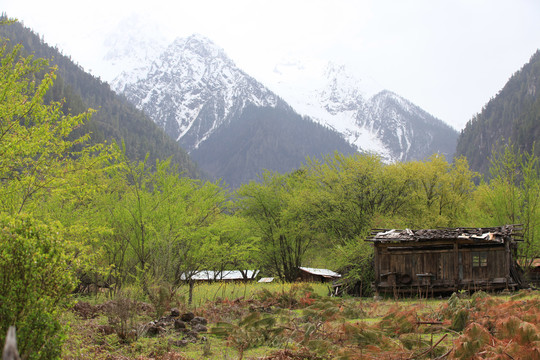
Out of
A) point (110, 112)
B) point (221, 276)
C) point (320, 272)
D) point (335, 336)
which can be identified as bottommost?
point (320, 272)

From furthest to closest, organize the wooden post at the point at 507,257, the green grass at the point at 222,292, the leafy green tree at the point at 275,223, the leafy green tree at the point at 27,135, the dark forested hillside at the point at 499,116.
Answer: the dark forested hillside at the point at 499,116 < the leafy green tree at the point at 275,223 < the wooden post at the point at 507,257 < the green grass at the point at 222,292 < the leafy green tree at the point at 27,135

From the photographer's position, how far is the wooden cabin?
20.8m

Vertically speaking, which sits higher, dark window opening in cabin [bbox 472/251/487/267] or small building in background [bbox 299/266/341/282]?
dark window opening in cabin [bbox 472/251/487/267]

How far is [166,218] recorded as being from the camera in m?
18.7

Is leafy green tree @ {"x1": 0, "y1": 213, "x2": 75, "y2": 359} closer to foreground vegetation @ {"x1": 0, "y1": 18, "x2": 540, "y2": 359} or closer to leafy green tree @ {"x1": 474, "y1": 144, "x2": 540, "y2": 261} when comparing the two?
foreground vegetation @ {"x1": 0, "y1": 18, "x2": 540, "y2": 359}

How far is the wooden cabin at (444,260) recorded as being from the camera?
20750mm

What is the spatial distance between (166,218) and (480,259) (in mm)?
14057

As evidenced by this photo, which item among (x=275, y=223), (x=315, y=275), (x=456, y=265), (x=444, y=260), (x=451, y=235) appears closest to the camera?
(x=451, y=235)

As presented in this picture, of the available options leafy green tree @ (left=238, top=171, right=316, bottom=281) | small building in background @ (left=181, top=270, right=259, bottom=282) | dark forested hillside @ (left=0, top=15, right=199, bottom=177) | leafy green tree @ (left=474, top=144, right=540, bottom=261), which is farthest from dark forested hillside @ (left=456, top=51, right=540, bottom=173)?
leafy green tree @ (left=474, top=144, right=540, bottom=261)

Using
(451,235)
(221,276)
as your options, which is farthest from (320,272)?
(451,235)

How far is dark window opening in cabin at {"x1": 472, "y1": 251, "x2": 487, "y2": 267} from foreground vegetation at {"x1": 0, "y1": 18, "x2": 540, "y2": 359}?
443cm

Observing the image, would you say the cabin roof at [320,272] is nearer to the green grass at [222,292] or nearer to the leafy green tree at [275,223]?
the leafy green tree at [275,223]

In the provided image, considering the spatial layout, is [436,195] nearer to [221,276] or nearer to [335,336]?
[221,276]

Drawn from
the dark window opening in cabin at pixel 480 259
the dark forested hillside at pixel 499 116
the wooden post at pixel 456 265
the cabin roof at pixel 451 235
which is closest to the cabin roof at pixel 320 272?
the cabin roof at pixel 451 235
